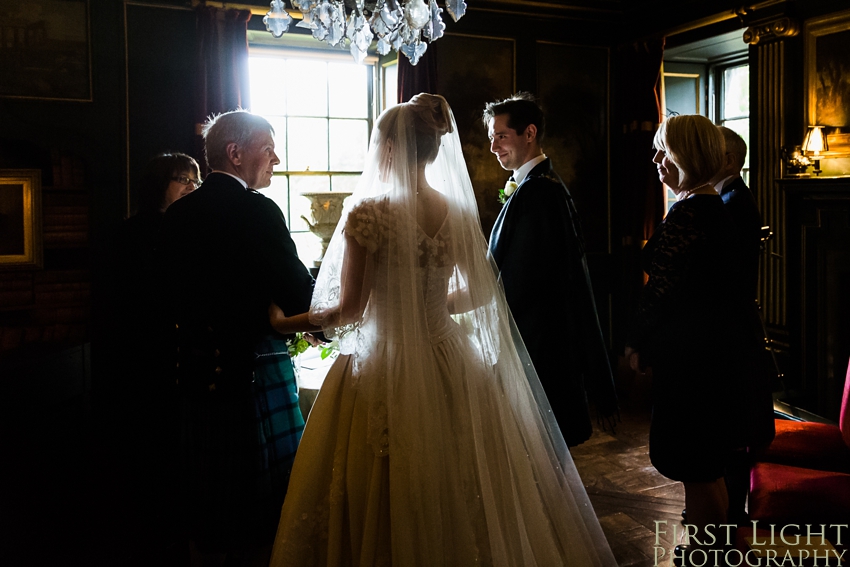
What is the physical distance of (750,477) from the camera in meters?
2.59

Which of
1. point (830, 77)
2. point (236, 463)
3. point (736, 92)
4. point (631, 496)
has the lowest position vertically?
point (631, 496)

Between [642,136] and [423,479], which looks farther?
[642,136]

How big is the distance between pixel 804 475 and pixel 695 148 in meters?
1.25

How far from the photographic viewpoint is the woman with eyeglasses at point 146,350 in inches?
112

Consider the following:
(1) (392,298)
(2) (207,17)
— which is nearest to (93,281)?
(2) (207,17)

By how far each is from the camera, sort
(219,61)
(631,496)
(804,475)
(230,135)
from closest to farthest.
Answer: (230,135) → (804,475) → (631,496) → (219,61)

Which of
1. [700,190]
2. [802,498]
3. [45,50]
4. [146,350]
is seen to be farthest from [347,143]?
[802,498]

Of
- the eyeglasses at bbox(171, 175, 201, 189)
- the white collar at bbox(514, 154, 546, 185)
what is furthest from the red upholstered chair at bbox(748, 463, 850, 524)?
the eyeglasses at bbox(171, 175, 201, 189)

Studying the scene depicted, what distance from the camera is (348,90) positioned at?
202 inches

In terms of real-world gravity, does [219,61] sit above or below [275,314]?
above

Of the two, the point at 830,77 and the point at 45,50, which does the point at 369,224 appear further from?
the point at 830,77

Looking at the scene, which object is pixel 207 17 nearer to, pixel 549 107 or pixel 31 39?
pixel 31 39

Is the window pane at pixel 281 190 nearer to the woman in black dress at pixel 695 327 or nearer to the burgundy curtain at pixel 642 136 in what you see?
the burgundy curtain at pixel 642 136

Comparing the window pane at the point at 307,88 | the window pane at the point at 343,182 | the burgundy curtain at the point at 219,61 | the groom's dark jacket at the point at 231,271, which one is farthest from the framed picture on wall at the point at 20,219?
the groom's dark jacket at the point at 231,271
